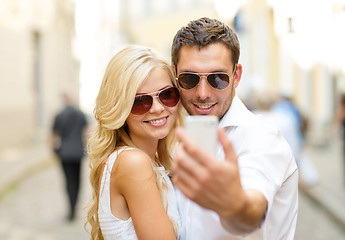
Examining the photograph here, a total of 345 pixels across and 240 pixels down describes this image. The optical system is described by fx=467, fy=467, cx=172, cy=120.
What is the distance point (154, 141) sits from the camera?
2285mm

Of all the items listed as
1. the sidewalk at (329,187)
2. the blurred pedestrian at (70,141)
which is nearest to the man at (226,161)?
the sidewalk at (329,187)

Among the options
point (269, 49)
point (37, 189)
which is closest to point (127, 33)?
point (269, 49)

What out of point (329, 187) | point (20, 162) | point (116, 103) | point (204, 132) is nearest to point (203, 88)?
point (116, 103)

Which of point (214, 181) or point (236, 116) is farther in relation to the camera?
point (236, 116)

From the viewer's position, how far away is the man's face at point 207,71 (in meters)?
1.82

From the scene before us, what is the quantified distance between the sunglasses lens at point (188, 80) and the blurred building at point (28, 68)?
7.99 metres

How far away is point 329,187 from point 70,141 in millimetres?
4745

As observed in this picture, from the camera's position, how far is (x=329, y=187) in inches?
336

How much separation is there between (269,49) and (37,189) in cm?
1258

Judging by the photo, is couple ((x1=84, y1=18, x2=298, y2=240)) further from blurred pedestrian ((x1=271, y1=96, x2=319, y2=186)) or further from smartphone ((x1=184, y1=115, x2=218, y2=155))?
blurred pedestrian ((x1=271, y1=96, x2=319, y2=186))

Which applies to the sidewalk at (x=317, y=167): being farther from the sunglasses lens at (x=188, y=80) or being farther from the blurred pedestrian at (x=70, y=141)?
the sunglasses lens at (x=188, y=80)

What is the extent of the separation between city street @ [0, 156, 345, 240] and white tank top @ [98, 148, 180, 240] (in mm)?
3208

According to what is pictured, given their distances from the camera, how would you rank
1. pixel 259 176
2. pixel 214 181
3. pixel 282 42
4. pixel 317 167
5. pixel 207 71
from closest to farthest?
pixel 214 181, pixel 259 176, pixel 207 71, pixel 282 42, pixel 317 167

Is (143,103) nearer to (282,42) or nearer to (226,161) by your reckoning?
(226,161)
